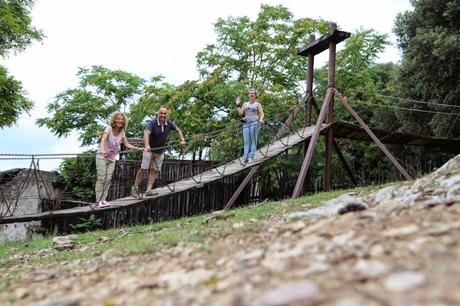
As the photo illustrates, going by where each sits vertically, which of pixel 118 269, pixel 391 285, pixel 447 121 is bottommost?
pixel 118 269

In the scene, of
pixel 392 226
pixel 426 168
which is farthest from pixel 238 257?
pixel 426 168

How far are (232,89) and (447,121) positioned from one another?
6616 mm

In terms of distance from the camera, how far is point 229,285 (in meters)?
2.75

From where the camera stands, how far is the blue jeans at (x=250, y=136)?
10.2m

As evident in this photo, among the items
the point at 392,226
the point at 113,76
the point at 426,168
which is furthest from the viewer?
the point at 113,76

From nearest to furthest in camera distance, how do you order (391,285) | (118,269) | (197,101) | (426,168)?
(391,285), (118,269), (197,101), (426,168)

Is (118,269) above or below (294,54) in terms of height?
below

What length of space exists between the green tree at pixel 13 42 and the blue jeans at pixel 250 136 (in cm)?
1066

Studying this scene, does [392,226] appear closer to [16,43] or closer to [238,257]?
[238,257]

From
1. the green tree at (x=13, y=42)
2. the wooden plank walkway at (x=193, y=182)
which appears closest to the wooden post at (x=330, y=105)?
the wooden plank walkway at (x=193, y=182)

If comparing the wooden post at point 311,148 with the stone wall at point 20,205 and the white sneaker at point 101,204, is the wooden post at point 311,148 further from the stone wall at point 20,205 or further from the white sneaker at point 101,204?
the stone wall at point 20,205

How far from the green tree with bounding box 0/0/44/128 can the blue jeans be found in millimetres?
10660

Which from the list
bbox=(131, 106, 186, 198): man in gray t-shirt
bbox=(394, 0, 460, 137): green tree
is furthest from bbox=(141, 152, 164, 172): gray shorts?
bbox=(394, 0, 460, 137): green tree

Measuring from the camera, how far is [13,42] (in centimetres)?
1795
